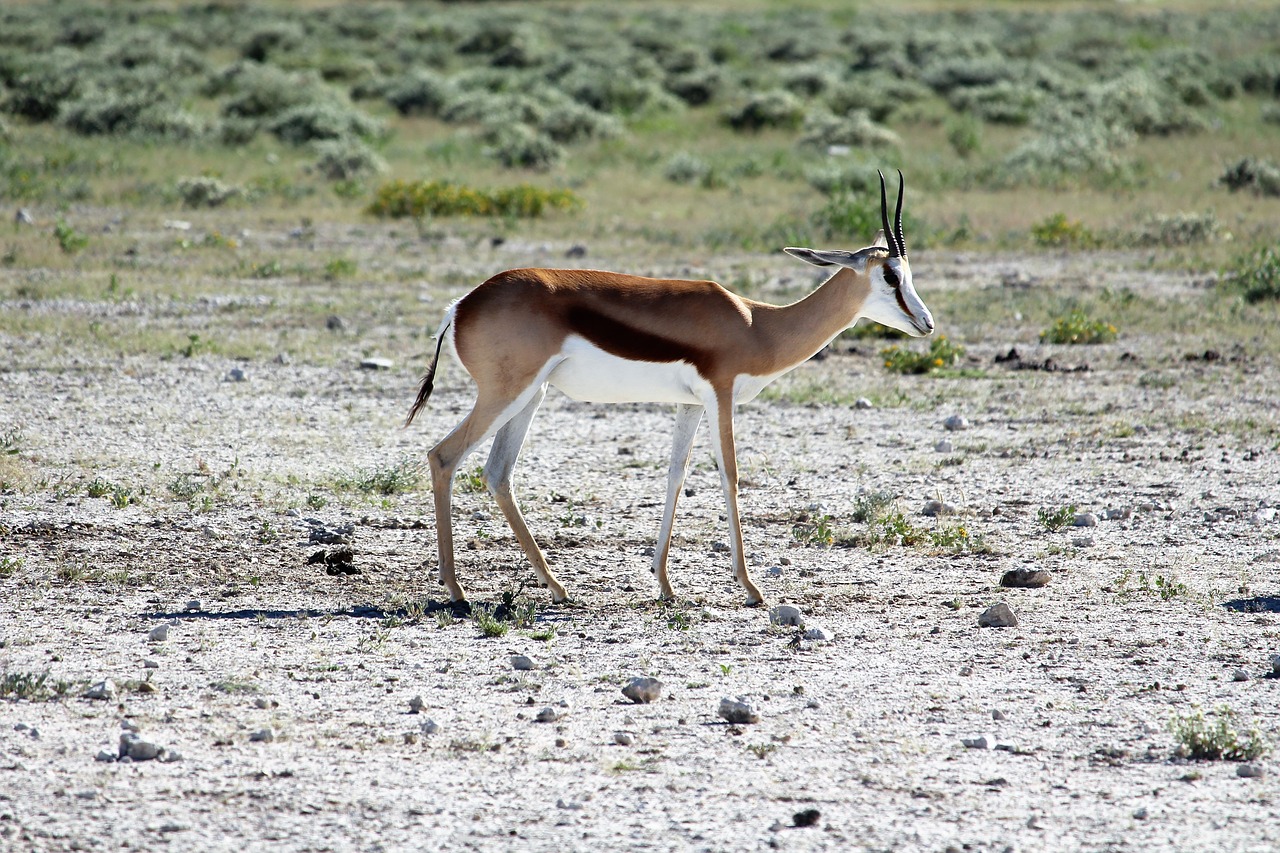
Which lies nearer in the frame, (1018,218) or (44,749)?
(44,749)

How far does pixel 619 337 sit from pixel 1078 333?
8.17 metres

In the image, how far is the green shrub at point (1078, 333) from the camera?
13641 mm

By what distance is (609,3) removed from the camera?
248 feet

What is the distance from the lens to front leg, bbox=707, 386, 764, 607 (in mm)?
6938

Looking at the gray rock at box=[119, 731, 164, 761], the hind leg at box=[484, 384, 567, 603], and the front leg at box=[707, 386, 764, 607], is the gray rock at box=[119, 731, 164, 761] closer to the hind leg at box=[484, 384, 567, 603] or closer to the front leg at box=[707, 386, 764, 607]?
the hind leg at box=[484, 384, 567, 603]

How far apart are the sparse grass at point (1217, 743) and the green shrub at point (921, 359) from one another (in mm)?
7414

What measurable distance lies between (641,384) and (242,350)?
669 cm

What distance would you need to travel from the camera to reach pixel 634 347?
6.77 meters

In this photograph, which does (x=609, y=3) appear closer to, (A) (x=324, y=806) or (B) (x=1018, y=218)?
(B) (x=1018, y=218)

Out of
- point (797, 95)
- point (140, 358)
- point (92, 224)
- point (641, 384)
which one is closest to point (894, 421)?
point (641, 384)

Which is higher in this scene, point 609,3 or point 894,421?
point 609,3

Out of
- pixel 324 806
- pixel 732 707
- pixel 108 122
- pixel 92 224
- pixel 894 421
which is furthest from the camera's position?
pixel 108 122

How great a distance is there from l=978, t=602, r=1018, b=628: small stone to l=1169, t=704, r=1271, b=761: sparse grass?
1482mm

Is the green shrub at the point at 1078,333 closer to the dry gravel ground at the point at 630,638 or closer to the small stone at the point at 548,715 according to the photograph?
the dry gravel ground at the point at 630,638
